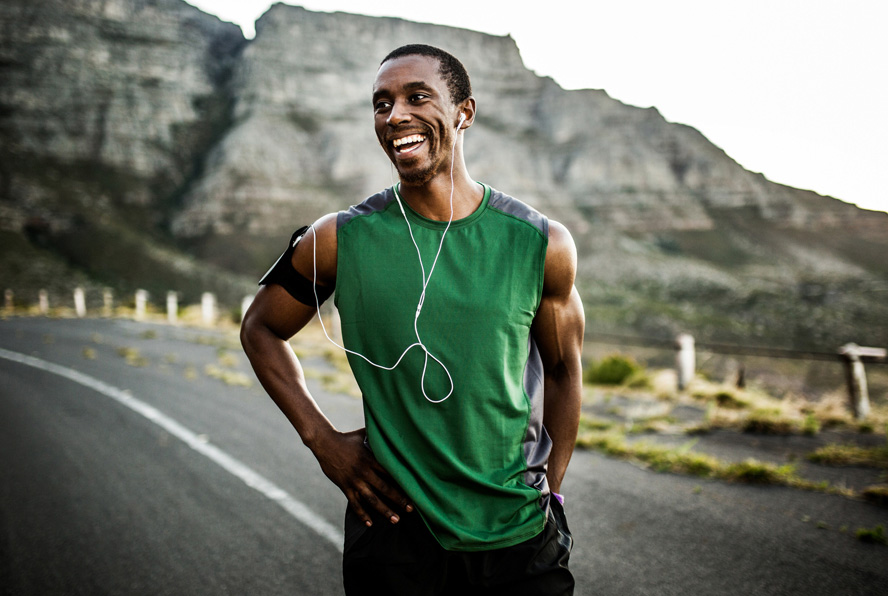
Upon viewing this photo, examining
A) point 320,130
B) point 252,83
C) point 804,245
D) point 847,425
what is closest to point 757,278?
point 804,245

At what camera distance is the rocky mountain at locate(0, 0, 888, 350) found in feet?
196

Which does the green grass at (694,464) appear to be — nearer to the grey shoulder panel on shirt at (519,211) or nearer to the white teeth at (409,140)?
the grey shoulder panel on shirt at (519,211)

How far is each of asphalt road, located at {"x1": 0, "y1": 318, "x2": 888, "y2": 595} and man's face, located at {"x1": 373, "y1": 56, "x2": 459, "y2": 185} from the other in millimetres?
2598

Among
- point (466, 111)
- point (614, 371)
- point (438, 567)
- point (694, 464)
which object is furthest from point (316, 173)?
point (438, 567)

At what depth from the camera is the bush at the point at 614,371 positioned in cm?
1130

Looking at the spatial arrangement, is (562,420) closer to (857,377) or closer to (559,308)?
(559,308)

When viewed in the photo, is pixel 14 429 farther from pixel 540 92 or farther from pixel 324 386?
pixel 540 92

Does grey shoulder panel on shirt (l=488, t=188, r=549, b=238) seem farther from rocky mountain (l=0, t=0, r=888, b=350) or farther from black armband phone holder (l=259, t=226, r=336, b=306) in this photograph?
rocky mountain (l=0, t=0, r=888, b=350)

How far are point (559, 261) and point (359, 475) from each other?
0.83 metres

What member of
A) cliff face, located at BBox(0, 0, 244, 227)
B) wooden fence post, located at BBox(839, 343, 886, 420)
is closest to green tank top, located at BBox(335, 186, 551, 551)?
wooden fence post, located at BBox(839, 343, 886, 420)

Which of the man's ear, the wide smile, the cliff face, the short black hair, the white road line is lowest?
the white road line

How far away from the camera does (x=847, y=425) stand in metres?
7.30

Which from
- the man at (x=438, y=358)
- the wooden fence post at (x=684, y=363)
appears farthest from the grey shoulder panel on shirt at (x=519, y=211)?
the wooden fence post at (x=684, y=363)

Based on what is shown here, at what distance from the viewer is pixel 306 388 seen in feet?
5.48
